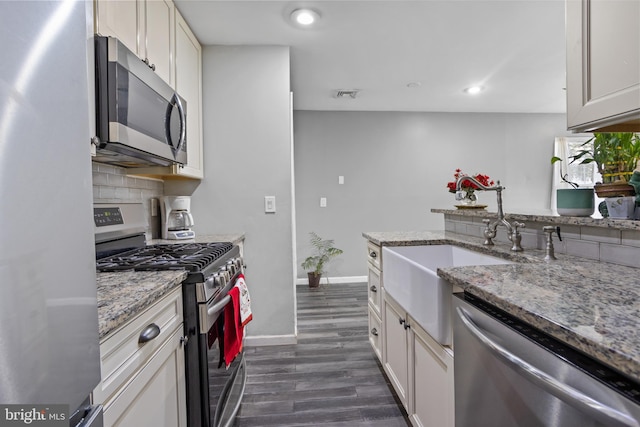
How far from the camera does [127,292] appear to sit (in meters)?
0.90

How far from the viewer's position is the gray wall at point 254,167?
2420 millimetres

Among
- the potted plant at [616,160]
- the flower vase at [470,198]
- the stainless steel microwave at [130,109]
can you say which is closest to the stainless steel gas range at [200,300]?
the stainless steel microwave at [130,109]

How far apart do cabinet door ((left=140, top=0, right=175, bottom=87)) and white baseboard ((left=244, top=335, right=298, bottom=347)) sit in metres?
1.91

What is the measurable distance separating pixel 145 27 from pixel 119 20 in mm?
272

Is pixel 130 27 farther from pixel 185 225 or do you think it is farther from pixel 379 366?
pixel 379 366

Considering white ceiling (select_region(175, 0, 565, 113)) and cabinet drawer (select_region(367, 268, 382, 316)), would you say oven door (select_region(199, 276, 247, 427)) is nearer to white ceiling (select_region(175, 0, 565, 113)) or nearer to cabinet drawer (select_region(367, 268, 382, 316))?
cabinet drawer (select_region(367, 268, 382, 316))

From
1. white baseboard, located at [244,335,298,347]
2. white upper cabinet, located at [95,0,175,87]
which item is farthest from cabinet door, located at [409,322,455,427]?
white upper cabinet, located at [95,0,175,87]

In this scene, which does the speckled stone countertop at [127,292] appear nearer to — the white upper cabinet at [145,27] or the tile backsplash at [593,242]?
the white upper cabinet at [145,27]

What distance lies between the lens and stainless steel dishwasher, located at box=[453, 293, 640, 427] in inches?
19.4

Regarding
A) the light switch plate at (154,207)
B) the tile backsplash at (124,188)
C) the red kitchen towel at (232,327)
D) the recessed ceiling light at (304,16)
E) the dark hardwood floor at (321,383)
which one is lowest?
the dark hardwood floor at (321,383)

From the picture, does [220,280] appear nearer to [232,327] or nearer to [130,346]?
[232,327]

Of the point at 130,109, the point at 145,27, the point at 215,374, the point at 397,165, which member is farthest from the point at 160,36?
the point at 397,165

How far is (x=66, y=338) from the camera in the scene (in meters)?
0.45

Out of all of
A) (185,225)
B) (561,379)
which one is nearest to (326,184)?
(185,225)
